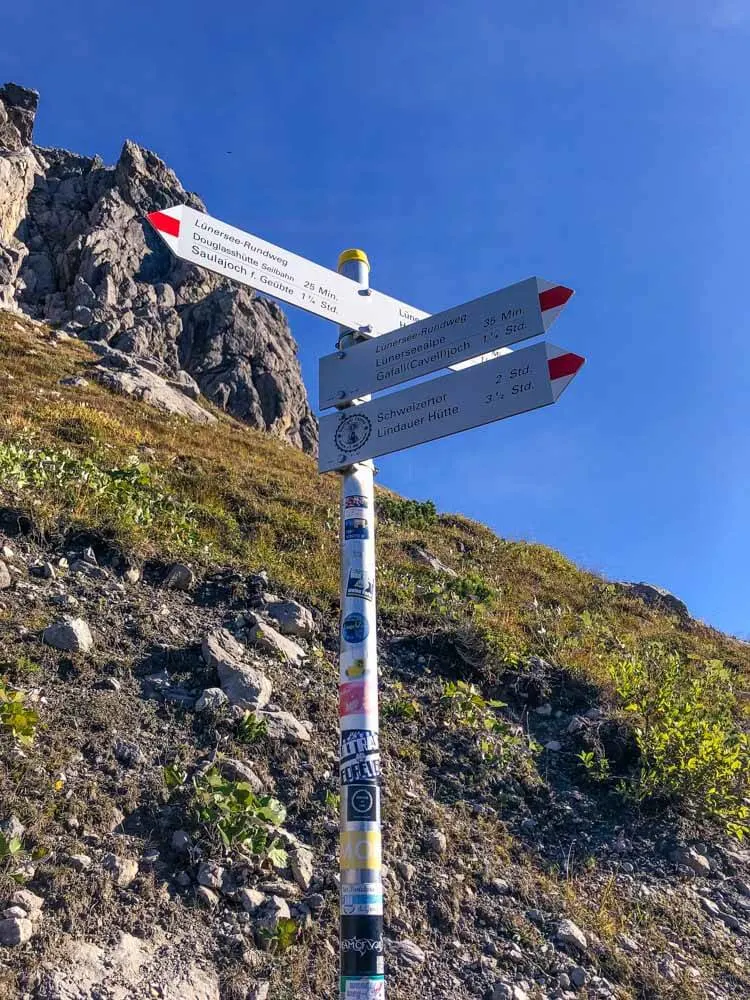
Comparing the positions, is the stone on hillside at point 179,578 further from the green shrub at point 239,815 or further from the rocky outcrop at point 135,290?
the rocky outcrop at point 135,290

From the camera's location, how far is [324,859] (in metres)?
4.83

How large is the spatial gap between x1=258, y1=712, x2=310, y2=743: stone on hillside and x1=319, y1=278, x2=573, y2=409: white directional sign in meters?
2.83

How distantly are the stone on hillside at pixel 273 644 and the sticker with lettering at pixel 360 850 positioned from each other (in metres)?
3.78

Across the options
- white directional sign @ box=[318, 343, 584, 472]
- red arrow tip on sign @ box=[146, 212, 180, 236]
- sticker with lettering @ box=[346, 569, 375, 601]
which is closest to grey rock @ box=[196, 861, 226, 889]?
sticker with lettering @ box=[346, 569, 375, 601]

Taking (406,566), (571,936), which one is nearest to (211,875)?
(571,936)

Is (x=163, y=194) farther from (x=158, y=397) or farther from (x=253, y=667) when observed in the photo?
(x=253, y=667)

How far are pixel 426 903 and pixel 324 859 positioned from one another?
2.35ft

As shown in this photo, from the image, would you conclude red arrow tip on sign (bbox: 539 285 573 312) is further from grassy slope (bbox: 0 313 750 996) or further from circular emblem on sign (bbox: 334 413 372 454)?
grassy slope (bbox: 0 313 750 996)

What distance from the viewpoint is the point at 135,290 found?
170 ft

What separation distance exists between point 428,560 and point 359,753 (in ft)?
29.4

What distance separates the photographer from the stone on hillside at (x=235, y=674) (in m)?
5.89

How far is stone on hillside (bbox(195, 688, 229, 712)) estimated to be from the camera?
561 centimetres

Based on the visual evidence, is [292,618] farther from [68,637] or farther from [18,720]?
[18,720]

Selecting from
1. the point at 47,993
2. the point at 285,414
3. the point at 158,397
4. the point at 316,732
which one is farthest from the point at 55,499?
the point at 285,414
